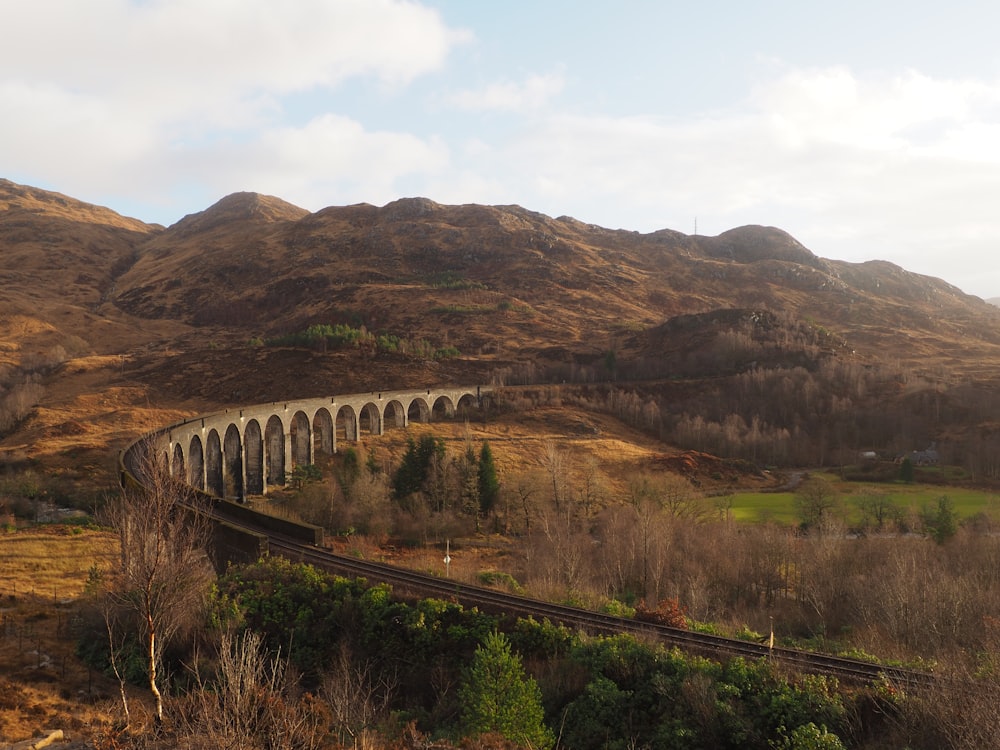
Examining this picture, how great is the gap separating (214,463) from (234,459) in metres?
1.91

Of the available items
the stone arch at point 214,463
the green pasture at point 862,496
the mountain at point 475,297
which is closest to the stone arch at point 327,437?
the stone arch at point 214,463

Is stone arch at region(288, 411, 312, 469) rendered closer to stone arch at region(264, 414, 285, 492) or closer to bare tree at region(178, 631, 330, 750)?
stone arch at region(264, 414, 285, 492)

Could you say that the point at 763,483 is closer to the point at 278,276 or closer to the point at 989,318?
the point at 278,276

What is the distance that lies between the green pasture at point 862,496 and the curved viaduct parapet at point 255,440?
37.7 meters

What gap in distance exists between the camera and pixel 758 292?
18888 centimetres

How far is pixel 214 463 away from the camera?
4644 cm

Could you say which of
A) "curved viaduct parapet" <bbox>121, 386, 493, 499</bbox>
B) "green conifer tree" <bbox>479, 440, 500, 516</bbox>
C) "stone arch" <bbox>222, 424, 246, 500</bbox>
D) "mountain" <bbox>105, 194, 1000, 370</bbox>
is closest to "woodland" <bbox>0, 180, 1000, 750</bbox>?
"green conifer tree" <bbox>479, 440, 500, 516</bbox>

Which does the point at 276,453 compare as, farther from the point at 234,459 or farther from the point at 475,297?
the point at 475,297

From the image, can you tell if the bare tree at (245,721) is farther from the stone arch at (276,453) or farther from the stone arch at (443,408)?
the stone arch at (443,408)

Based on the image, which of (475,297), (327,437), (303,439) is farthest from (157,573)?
(475,297)

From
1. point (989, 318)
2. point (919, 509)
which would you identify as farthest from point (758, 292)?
point (919, 509)

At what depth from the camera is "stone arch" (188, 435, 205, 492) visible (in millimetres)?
42969

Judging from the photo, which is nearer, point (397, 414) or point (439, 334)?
point (397, 414)

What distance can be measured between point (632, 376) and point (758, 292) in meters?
103
